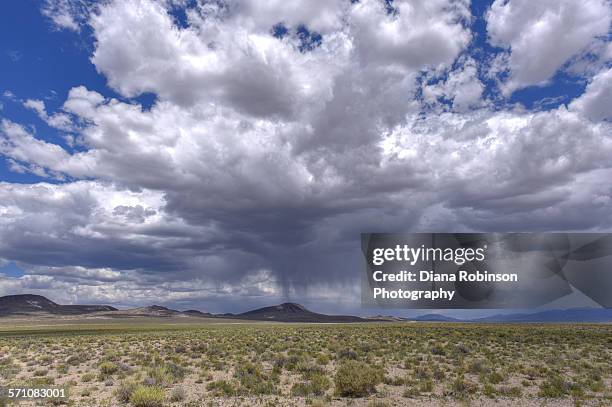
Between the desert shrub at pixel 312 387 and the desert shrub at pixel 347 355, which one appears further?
the desert shrub at pixel 347 355

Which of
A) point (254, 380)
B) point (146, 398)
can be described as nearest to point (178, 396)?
point (146, 398)

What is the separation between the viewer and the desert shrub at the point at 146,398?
18.7 m

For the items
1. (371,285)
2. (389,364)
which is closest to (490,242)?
(371,285)

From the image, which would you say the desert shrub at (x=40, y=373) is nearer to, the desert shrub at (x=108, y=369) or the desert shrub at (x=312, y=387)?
the desert shrub at (x=108, y=369)

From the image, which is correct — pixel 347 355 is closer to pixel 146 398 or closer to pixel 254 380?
pixel 254 380

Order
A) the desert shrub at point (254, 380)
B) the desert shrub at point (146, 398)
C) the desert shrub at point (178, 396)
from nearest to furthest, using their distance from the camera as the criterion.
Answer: the desert shrub at point (146, 398)
the desert shrub at point (178, 396)
the desert shrub at point (254, 380)

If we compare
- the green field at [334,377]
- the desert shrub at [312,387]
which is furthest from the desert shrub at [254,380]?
the desert shrub at [312,387]

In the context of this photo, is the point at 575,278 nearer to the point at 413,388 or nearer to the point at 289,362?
the point at 413,388

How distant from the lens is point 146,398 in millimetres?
18828

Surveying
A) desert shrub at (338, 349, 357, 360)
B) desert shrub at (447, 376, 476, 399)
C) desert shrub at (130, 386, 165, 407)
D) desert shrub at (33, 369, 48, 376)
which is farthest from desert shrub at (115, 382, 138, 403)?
desert shrub at (338, 349, 357, 360)

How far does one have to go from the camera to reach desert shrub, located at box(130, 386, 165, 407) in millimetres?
18672

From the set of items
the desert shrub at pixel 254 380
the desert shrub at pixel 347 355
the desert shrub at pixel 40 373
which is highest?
the desert shrub at pixel 347 355

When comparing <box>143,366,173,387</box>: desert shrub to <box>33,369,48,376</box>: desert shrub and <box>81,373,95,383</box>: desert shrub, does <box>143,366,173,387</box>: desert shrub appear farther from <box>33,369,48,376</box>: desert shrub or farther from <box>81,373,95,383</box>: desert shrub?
<box>33,369,48,376</box>: desert shrub

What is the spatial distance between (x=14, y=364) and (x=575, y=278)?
35.2 metres
